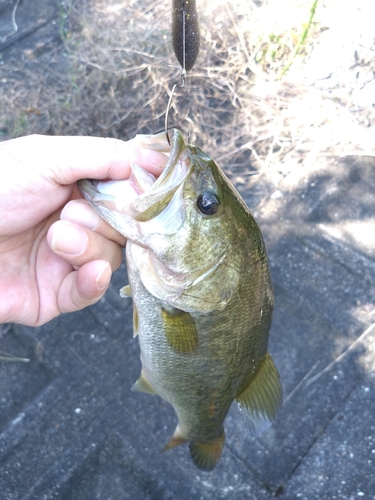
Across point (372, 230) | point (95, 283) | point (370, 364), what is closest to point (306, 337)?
point (370, 364)

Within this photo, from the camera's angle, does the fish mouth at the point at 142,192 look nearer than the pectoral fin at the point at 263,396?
Yes

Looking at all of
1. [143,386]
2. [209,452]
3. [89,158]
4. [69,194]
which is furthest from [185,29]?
[209,452]

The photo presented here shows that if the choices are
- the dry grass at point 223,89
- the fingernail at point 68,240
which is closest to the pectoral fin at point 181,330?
the fingernail at point 68,240

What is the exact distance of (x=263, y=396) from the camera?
170 cm

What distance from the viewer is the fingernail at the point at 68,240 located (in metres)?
1.59

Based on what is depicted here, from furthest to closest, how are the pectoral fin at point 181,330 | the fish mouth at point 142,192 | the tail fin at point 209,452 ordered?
the tail fin at point 209,452, the pectoral fin at point 181,330, the fish mouth at point 142,192

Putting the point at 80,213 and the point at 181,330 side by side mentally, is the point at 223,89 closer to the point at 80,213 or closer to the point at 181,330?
the point at 80,213

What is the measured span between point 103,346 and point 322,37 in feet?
9.33

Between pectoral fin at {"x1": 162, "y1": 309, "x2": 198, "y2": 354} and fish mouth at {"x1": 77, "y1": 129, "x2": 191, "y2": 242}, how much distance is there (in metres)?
0.27

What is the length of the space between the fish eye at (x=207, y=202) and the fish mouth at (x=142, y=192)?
7 cm

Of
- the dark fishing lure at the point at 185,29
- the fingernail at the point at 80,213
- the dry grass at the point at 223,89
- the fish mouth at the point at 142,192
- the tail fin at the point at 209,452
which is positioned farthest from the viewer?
the dry grass at the point at 223,89

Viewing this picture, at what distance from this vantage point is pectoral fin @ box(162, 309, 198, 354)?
1.53m

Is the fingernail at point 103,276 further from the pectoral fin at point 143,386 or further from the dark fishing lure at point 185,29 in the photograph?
the dark fishing lure at point 185,29

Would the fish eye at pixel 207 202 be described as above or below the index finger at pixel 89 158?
below
